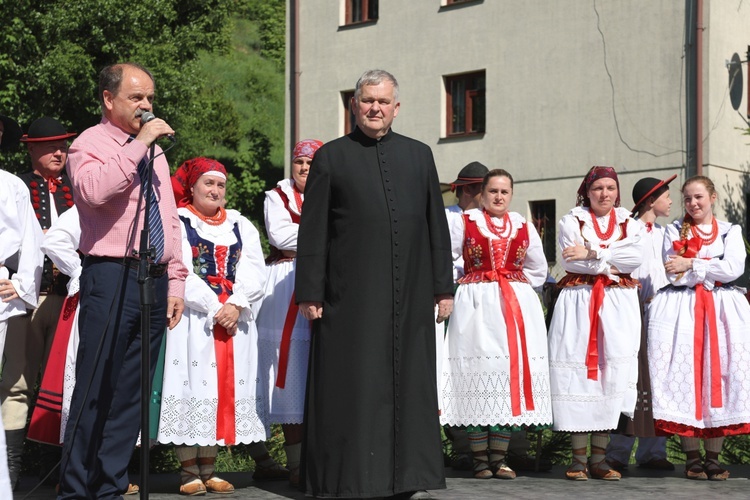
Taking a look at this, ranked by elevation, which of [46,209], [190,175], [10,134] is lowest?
[46,209]

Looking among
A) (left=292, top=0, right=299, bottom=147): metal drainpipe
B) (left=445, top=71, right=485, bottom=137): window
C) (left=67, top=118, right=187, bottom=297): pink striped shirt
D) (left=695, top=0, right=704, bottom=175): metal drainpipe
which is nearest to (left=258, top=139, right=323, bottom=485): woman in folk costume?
(left=67, top=118, right=187, bottom=297): pink striped shirt

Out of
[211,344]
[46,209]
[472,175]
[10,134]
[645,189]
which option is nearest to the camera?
[10,134]

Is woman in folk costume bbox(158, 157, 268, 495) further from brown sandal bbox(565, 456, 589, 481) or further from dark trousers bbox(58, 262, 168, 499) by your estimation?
brown sandal bbox(565, 456, 589, 481)

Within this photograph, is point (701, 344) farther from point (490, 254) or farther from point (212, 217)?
point (212, 217)

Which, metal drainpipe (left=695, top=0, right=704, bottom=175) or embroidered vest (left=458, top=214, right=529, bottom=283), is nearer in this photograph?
embroidered vest (left=458, top=214, right=529, bottom=283)

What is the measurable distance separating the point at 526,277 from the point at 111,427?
3.72 meters

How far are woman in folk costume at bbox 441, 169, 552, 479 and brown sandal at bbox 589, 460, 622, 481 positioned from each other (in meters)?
0.44

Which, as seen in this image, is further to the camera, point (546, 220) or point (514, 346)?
point (546, 220)

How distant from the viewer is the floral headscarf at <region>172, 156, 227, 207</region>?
745 cm

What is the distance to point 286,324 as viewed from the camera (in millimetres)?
7605

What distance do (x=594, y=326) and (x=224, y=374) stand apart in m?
2.61

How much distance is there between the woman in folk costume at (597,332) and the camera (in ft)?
26.3

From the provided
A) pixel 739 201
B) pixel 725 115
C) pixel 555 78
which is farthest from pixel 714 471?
pixel 555 78

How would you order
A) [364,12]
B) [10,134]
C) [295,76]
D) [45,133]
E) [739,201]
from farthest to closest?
[295,76] < [364,12] < [739,201] < [45,133] < [10,134]
